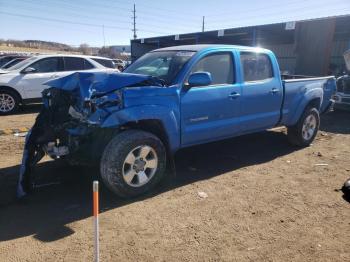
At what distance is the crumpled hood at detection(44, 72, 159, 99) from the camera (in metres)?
4.23

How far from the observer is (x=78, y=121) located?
4340mm

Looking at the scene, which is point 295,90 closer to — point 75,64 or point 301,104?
point 301,104

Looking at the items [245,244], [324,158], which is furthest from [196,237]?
[324,158]

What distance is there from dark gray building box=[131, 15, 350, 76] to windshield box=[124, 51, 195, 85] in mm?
13985

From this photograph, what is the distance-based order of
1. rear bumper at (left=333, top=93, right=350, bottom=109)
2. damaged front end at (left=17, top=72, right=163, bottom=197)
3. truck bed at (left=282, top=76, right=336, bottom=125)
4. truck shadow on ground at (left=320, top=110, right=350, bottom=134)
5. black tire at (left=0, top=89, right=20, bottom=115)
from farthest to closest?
rear bumper at (left=333, top=93, right=350, bottom=109) < black tire at (left=0, top=89, right=20, bottom=115) < truck shadow on ground at (left=320, top=110, right=350, bottom=134) < truck bed at (left=282, top=76, right=336, bottom=125) < damaged front end at (left=17, top=72, right=163, bottom=197)

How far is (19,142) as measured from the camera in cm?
707

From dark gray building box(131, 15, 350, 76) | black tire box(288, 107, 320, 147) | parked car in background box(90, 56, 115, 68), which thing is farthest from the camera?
dark gray building box(131, 15, 350, 76)

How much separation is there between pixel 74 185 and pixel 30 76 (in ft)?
23.1

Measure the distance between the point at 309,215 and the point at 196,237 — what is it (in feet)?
4.76

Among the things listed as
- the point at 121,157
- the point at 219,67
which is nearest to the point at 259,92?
the point at 219,67

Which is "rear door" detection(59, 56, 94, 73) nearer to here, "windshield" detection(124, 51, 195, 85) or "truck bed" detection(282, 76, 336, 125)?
"windshield" detection(124, 51, 195, 85)

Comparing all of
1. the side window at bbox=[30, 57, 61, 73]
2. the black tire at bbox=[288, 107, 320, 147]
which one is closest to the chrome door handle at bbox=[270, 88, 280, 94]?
the black tire at bbox=[288, 107, 320, 147]

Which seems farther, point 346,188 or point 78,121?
point 346,188

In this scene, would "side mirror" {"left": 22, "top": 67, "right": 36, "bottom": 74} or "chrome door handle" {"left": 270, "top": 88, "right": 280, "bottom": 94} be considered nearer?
"chrome door handle" {"left": 270, "top": 88, "right": 280, "bottom": 94}
